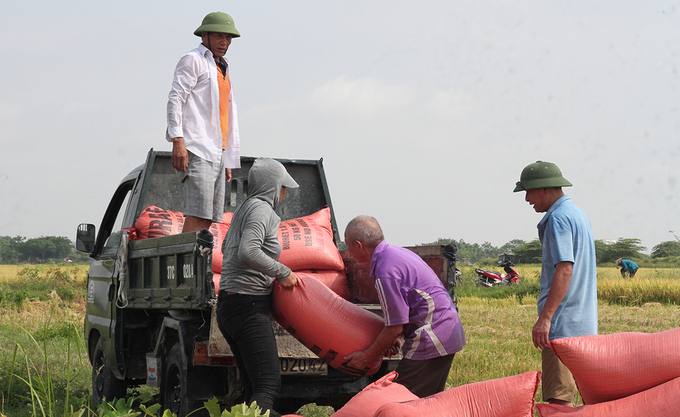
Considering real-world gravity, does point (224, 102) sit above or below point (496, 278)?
above

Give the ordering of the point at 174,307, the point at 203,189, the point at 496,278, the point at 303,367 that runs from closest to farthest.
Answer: the point at 303,367 → the point at 174,307 → the point at 203,189 → the point at 496,278

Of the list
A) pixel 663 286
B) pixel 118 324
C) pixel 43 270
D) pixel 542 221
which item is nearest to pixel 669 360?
pixel 542 221

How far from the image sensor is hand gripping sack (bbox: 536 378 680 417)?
8.14 ft

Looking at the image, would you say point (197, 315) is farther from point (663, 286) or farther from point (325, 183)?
point (663, 286)

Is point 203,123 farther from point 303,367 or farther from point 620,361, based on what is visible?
point 620,361

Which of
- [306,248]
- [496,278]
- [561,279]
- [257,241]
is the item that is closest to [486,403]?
[561,279]

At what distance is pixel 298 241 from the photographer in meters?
5.40

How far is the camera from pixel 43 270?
27875 millimetres

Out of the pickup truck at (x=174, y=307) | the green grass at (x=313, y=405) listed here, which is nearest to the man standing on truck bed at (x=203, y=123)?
the pickup truck at (x=174, y=307)

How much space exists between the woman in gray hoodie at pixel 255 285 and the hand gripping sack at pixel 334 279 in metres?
1.36

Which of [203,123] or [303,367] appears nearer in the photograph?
[303,367]

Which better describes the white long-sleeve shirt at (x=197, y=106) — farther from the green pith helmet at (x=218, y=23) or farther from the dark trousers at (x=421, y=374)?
the dark trousers at (x=421, y=374)

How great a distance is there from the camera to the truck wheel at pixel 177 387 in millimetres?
4234

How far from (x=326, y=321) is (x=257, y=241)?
0.57 m
